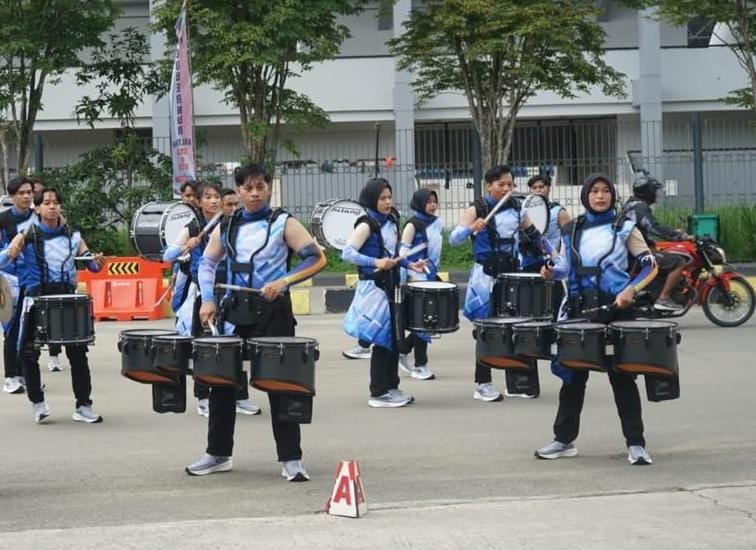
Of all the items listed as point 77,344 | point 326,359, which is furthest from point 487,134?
point 77,344

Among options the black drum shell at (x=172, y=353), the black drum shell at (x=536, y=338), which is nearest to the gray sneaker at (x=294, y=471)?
the black drum shell at (x=172, y=353)

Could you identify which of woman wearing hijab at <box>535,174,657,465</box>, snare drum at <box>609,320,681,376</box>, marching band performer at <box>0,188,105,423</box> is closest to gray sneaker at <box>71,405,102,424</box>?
marching band performer at <box>0,188,105,423</box>

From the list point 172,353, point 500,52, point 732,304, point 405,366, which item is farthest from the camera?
point 500,52

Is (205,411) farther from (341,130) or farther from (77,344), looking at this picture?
(341,130)

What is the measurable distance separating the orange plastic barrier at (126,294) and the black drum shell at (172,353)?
10597 mm

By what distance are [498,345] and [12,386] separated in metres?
5.10

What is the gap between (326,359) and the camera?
1476 centimetres

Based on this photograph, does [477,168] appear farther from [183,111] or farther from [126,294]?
[126,294]

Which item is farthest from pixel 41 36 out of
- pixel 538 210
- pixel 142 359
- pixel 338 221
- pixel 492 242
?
pixel 142 359

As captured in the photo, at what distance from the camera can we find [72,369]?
10664mm

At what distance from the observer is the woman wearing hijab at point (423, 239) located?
1265cm

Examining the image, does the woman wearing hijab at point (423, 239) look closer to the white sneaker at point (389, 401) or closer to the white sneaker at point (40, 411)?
the white sneaker at point (389, 401)

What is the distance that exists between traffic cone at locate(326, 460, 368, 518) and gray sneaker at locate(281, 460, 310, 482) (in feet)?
3.57

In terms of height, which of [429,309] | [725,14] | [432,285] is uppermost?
[725,14]
